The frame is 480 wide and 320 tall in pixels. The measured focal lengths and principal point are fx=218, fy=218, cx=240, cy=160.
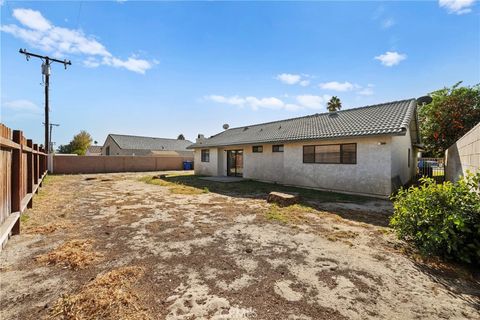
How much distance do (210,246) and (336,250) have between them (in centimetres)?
235

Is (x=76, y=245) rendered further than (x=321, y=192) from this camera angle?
No

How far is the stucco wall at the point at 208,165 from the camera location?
17891mm

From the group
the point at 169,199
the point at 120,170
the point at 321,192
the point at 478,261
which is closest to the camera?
the point at 478,261

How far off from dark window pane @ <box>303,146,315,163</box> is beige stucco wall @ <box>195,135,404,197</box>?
19 centimetres

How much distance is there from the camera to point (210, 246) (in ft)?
13.7

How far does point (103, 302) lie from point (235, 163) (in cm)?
1449

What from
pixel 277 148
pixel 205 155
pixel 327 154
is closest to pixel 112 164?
pixel 205 155

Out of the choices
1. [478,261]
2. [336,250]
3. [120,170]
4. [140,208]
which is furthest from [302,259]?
[120,170]

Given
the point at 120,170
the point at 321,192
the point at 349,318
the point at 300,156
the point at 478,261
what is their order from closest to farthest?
the point at 349,318, the point at 478,261, the point at 321,192, the point at 300,156, the point at 120,170

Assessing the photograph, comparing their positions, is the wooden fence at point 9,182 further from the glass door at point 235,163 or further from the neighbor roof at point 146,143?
the neighbor roof at point 146,143

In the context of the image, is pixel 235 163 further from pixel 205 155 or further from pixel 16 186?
pixel 16 186

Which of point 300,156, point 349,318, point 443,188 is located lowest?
point 349,318

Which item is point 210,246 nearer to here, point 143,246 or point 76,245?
point 143,246

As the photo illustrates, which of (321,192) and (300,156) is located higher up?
(300,156)
